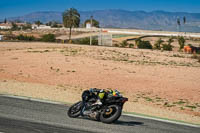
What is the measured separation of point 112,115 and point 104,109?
0.92ft

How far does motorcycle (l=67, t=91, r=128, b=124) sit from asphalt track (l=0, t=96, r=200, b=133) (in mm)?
197

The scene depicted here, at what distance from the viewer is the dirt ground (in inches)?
584

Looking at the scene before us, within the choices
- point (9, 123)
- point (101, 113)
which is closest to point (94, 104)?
point (101, 113)

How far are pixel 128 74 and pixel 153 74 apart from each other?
2.15 metres

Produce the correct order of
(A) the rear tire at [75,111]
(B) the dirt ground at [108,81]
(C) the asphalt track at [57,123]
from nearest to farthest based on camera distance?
1. (C) the asphalt track at [57,123]
2. (A) the rear tire at [75,111]
3. (B) the dirt ground at [108,81]

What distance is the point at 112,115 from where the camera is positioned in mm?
9578

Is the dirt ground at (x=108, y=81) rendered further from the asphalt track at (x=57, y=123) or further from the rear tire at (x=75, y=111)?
the rear tire at (x=75, y=111)

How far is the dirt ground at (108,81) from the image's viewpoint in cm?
1484

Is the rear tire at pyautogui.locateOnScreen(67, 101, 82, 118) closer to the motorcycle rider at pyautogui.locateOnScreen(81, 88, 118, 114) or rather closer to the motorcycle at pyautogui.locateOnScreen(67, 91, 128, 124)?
the motorcycle at pyautogui.locateOnScreen(67, 91, 128, 124)

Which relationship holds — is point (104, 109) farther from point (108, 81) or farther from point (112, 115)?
point (108, 81)

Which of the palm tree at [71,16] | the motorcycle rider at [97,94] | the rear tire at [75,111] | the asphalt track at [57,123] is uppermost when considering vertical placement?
the palm tree at [71,16]

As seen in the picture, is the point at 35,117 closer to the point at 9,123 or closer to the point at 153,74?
the point at 9,123

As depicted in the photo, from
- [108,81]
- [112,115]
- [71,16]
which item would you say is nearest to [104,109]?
[112,115]

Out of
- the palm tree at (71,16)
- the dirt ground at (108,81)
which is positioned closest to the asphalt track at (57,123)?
the dirt ground at (108,81)
